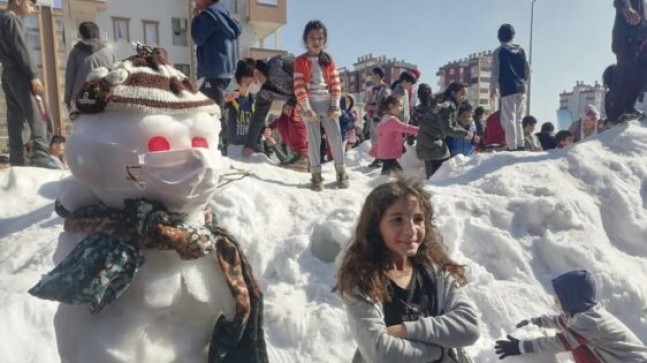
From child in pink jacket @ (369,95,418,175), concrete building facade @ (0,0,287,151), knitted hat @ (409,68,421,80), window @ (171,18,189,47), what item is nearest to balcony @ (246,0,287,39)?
concrete building facade @ (0,0,287,151)

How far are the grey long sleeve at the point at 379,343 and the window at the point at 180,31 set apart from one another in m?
28.7

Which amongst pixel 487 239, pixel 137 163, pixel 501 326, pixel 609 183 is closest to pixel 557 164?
pixel 609 183

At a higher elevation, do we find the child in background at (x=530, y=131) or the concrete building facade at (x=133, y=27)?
the concrete building facade at (x=133, y=27)

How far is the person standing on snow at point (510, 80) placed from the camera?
6176 mm

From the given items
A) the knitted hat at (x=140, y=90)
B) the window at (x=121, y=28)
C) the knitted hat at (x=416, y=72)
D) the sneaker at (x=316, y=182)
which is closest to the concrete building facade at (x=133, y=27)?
the window at (x=121, y=28)

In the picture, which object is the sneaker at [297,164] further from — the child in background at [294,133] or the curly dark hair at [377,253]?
the curly dark hair at [377,253]

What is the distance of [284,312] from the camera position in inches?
110

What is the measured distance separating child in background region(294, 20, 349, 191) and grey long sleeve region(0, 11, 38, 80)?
90.6 inches

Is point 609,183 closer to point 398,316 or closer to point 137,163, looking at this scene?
point 398,316

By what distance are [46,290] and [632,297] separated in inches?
139

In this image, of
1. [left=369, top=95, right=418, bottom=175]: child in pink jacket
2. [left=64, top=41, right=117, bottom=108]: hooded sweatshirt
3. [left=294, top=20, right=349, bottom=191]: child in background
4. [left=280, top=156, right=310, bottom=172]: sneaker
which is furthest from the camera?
[left=369, top=95, right=418, bottom=175]: child in pink jacket

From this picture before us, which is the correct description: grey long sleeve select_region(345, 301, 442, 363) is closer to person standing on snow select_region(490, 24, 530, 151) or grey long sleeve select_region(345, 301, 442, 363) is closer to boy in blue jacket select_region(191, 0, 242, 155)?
boy in blue jacket select_region(191, 0, 242, 155)

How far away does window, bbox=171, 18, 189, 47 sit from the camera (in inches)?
1106

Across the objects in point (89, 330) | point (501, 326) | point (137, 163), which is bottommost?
point (501, 326)
